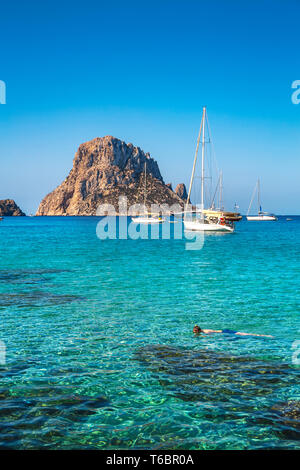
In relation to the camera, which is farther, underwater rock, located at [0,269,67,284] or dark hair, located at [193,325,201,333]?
underwater rock, located at [0,269,67,284]

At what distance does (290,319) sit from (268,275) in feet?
39.3

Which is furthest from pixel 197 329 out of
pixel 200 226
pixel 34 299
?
pixel 200 226

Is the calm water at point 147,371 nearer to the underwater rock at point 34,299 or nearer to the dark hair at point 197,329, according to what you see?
the underwater rock at point 34,299

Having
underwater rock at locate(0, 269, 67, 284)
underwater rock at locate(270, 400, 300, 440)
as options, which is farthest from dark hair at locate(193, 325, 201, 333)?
underwater rock at locate(0, 269, 67, 284)

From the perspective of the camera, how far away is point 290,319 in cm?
1379

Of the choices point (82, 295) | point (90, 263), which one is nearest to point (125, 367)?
point (82, 295)

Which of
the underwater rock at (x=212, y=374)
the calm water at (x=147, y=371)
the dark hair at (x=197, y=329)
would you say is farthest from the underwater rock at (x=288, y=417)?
the dark hair at (x=197, y=329)

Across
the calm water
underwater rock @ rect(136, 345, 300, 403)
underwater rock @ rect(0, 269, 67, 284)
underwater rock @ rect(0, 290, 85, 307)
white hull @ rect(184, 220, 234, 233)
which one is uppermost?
white hull @ rect(184, 220, 234, 233)

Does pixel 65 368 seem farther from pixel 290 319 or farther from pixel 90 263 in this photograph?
pixel 90 263

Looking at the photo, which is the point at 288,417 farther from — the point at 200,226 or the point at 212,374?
the point at 200,226

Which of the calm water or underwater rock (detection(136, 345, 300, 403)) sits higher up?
underwater rock (detection(136, 345, 300, 403))

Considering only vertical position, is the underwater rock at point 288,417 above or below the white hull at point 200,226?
below

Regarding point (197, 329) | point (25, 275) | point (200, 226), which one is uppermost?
point (200, 226)

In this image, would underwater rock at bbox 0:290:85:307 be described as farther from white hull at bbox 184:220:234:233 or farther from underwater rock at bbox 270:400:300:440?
white hull at bbox 184:220:234:233
